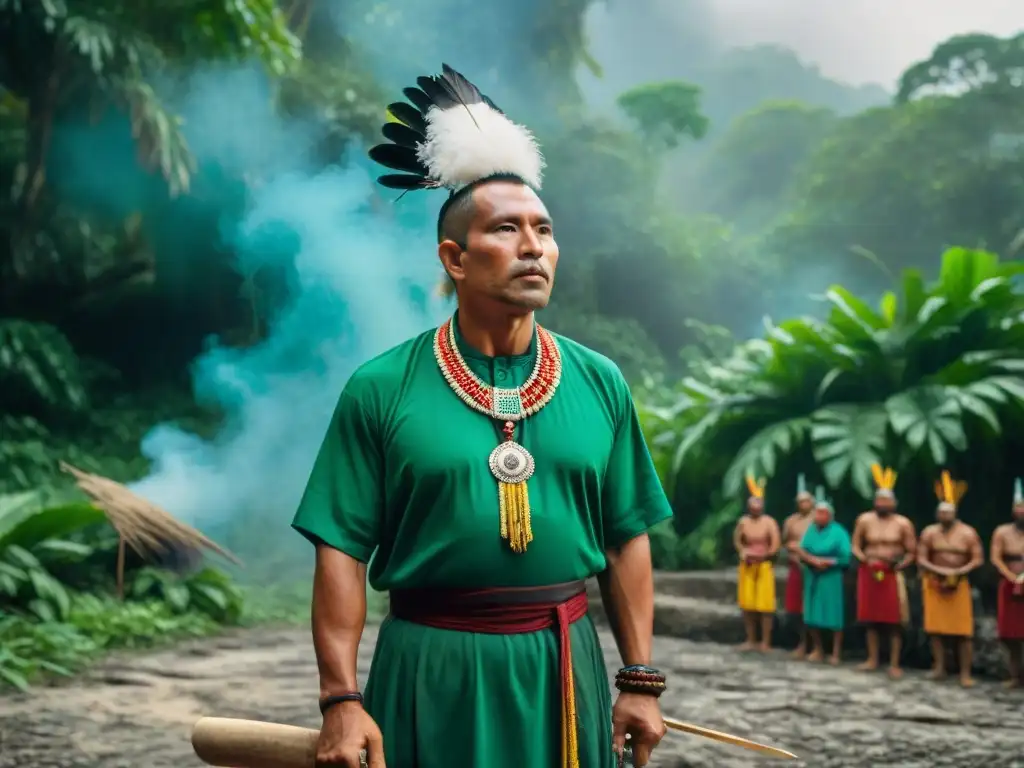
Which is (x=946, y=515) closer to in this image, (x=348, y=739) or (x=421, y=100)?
(x=421, y=100)

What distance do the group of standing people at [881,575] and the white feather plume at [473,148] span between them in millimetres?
5801

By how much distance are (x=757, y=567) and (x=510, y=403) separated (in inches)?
267

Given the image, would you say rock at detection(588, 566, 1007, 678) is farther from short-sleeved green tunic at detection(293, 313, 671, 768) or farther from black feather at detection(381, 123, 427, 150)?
black feather at detection(381, 123, 427, 150)

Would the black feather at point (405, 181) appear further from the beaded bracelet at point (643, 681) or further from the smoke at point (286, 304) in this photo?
the smoke at point (286, 304)

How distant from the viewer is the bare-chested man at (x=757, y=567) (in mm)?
8219

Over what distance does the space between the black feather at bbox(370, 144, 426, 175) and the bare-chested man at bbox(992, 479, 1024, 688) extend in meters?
5.86

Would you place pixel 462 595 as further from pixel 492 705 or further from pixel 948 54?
pixel 948 54

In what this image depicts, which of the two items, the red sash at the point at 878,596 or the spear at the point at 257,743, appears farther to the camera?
the red sash at the point at 878,596

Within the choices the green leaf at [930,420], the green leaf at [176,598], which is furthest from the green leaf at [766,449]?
the green leaf at [176,598]

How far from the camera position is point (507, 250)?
1.86 metres

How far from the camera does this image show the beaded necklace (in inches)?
70.6

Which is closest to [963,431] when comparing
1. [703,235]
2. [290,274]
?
[290,274]

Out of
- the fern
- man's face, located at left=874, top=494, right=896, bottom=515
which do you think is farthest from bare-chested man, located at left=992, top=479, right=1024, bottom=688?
the fern

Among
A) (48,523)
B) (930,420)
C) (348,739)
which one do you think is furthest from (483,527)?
(48,523)
